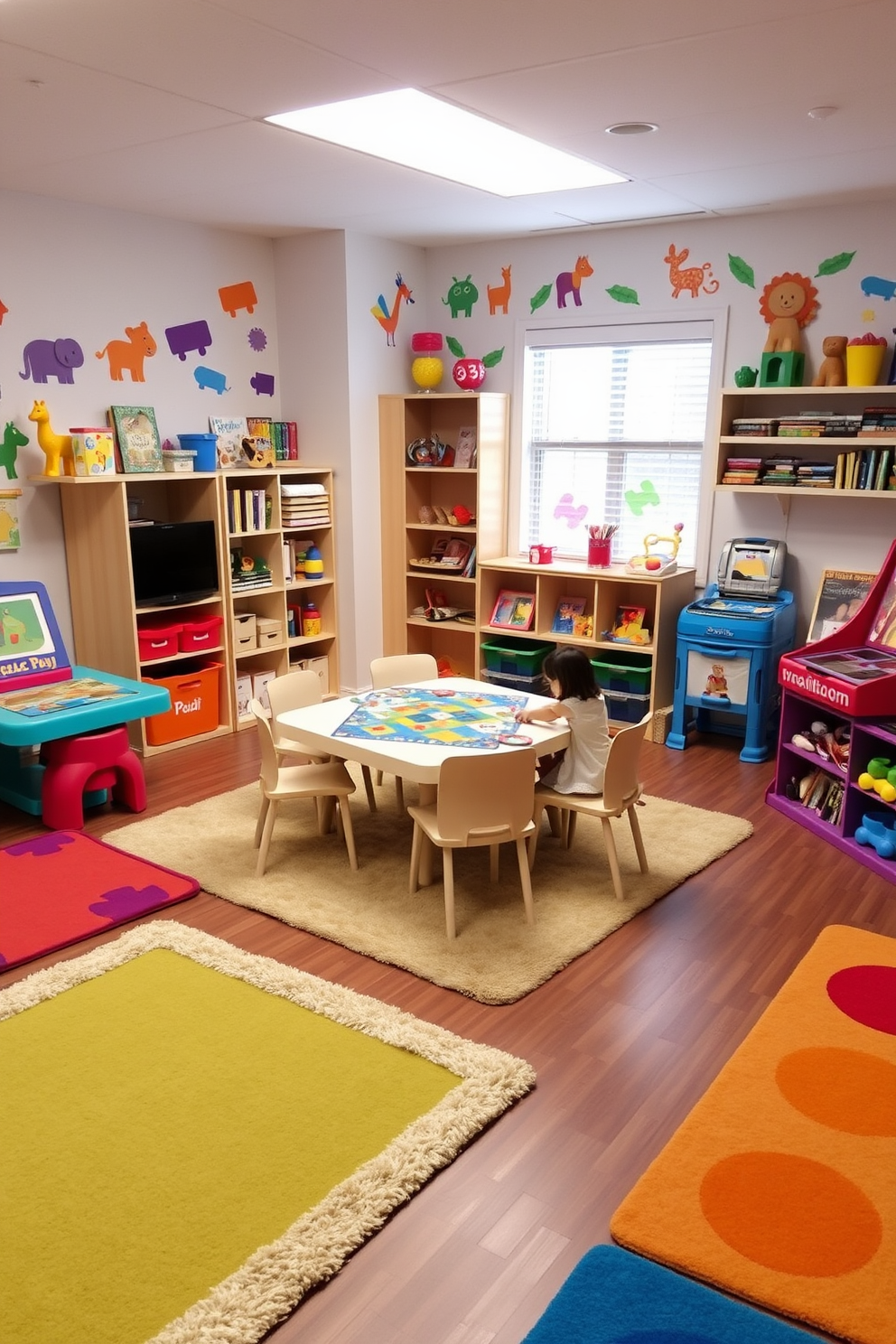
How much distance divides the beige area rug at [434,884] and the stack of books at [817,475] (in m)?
1.66

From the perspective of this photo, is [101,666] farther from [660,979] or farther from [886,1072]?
[886,1072]

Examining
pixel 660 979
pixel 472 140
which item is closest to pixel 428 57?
pixel 472 140

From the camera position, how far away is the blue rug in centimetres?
186

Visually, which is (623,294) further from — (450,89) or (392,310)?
(450,89)

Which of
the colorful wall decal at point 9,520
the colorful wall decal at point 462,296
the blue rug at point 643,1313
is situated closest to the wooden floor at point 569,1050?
A: the blue rug at point 643,1313

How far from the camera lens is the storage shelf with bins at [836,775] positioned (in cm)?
391

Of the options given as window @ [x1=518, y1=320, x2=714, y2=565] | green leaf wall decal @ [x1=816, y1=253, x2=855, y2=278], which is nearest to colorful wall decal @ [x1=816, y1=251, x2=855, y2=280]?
green leaf wall decal @ [x1=816, y1=253, x2=855, y2=278]

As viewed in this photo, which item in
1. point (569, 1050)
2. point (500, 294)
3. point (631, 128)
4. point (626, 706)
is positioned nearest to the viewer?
point (569, 1050)

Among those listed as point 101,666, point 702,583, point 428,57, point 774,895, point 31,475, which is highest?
point 428,57

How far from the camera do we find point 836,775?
417 cm

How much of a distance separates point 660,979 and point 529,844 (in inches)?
30.4

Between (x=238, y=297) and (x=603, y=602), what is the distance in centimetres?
269

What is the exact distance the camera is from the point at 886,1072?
2641mm

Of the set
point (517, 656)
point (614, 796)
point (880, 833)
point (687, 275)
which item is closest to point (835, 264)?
point (687, 275)
